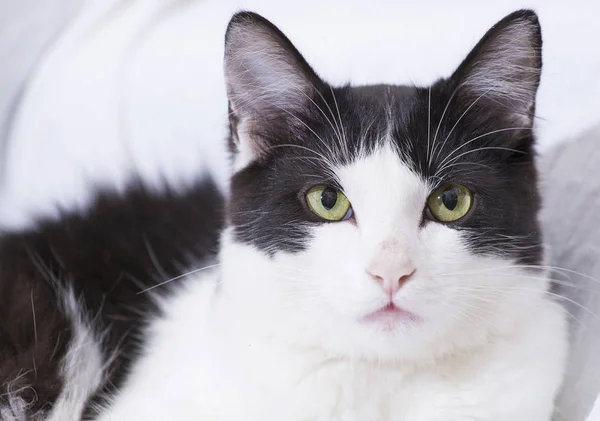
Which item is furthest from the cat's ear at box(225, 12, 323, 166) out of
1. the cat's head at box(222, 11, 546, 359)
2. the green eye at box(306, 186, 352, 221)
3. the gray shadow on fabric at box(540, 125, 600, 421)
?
the gray shadow on fabric at box(540, 125, 600, 421)

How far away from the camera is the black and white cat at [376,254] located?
125cm

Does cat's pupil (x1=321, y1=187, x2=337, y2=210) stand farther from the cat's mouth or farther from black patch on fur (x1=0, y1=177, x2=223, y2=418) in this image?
black patch on fur (x1=0, y1=177, x2=223, y2=418)

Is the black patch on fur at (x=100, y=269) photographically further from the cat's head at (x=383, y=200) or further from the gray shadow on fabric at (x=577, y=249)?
the gray shadow on fabric at (x=577, y=249)

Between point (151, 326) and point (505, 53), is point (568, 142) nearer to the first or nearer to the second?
point (505, 53)

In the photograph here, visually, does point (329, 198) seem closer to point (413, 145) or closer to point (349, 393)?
point (413, 145)

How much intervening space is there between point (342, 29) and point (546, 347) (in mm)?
1252

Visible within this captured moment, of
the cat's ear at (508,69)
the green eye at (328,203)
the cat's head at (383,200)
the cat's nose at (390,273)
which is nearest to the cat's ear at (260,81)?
the cat's head at (383,200)

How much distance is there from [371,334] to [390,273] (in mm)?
137

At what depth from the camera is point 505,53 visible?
54.3 inches

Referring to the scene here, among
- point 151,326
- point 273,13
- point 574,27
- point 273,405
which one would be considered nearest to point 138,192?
point 151,326

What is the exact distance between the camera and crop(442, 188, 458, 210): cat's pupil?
132 centimetres

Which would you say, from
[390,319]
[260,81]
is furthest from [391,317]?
[260,81]

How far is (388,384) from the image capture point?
1373 mm

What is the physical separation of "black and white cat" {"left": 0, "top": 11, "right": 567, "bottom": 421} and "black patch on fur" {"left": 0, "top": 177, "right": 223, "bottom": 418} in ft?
0.81
